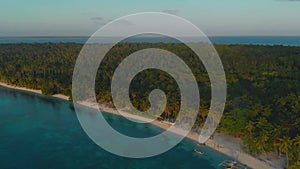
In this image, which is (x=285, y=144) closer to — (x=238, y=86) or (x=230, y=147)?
(x=230, y=147)

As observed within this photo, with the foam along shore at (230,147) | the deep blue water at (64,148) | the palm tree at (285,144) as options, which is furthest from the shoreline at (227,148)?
the palm tree at (285,144)

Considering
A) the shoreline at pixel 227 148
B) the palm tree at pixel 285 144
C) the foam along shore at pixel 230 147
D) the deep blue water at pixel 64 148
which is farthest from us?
the deep blue water at pixel 64 148

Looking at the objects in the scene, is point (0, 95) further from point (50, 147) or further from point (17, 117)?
point (50, 147)

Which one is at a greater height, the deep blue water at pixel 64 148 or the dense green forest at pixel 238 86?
the dense green forest at pixel 238 86

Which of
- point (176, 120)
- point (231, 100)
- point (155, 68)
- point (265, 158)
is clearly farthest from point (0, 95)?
point (265, 158)

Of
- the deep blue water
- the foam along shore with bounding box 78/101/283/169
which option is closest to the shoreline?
the foam along shore with bounding box 78/101/283/169

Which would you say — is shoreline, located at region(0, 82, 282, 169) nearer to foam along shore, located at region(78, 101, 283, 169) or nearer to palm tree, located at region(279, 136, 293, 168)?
foam along shore, located at region(78, 101, 283, 169)

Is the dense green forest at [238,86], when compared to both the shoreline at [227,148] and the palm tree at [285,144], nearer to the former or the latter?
the palm tree at [285,144]

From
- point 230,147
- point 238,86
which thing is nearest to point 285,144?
point 230,147
